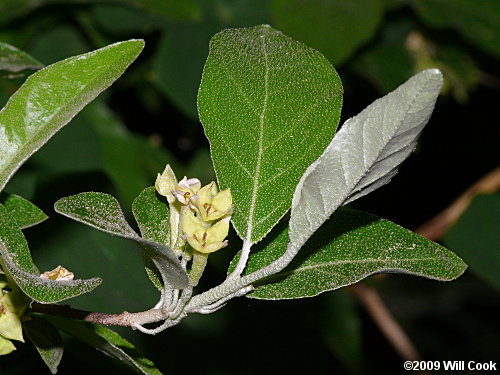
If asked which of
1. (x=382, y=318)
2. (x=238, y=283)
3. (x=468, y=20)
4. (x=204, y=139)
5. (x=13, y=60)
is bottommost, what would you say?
(x=382, y=318)

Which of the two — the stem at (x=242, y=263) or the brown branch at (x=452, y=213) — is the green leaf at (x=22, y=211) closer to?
the stem at (x=242, y=263)

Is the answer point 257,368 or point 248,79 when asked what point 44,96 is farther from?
point 257,368

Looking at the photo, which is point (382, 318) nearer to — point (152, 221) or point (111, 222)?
point (152, 221)

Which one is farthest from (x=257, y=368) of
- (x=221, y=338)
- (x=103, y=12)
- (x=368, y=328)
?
(x=368, y=328)

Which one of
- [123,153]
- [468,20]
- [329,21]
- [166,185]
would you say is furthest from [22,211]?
[468,20]

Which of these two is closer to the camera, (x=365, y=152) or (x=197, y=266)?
(x=365, y=152)

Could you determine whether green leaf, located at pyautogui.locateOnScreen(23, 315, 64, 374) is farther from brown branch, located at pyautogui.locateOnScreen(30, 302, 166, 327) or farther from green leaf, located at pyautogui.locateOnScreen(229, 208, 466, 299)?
green leaf, located at pyautogui.locateOnScreen(229, 208, 466, 299)

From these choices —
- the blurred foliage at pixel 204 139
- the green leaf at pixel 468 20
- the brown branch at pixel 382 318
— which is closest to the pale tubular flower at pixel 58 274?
the blurred foliage at pixel 204 139
